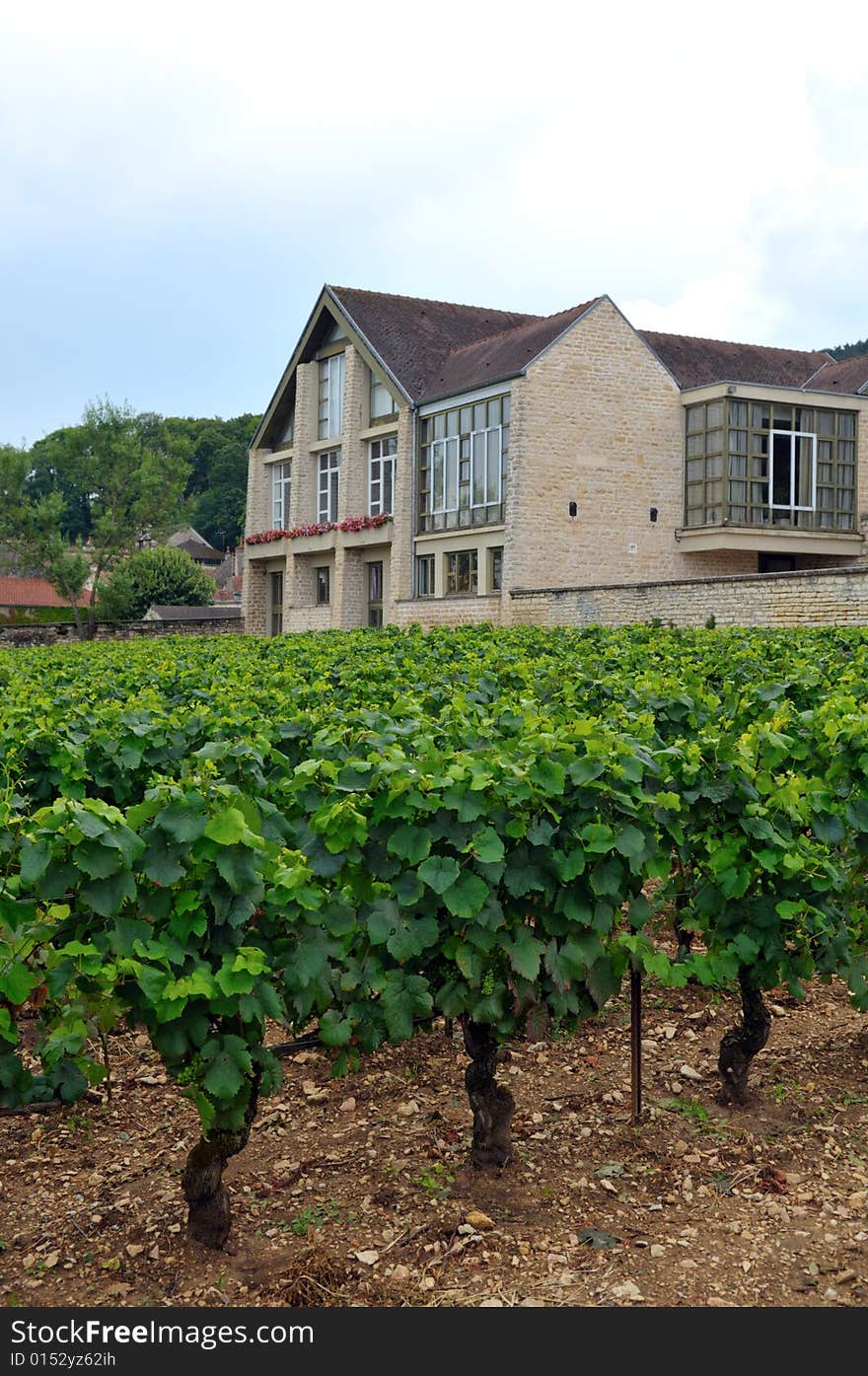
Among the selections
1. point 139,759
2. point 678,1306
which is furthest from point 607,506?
point 678,1306

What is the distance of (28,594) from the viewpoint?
253 feet

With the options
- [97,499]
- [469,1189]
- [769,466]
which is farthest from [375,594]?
[469,1189]

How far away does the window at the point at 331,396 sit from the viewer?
41.5 meters

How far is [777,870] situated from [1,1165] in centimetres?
333

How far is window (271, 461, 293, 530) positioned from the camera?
45.5 meters

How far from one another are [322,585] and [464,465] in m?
9.45

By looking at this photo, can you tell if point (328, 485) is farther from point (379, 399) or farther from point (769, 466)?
point (769, 466)

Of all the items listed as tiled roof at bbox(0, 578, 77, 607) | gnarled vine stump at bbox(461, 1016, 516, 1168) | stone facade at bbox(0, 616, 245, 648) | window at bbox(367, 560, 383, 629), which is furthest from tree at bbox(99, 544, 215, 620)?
gnarled vine stump at bbox(461, 1016, 516, 1168)

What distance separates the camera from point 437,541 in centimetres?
3584

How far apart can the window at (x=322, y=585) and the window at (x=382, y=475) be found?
359 cm

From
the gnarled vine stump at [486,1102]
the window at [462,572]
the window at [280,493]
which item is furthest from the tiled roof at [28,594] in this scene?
the gnarled vine stump at [486,1102]

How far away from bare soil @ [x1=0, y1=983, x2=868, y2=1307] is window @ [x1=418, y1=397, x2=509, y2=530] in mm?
28453

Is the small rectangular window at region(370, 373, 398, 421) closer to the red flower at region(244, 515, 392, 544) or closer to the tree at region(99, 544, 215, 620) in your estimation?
the red flower at region(244, 515, 392, 544)

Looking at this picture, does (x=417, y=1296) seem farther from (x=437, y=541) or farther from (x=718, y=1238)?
(x=437, y=541)
